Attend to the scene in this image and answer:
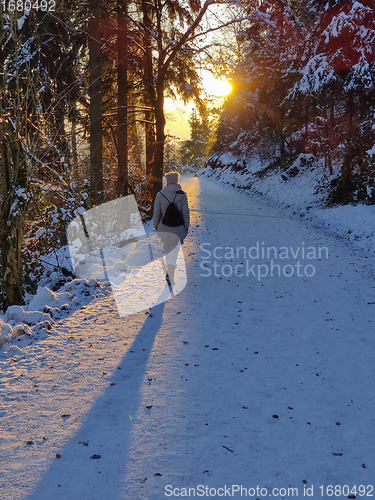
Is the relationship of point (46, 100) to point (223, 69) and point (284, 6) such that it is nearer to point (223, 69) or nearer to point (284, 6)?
point (223, 69)

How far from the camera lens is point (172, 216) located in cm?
702

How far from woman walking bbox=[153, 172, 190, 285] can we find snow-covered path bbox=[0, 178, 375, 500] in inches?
43.1

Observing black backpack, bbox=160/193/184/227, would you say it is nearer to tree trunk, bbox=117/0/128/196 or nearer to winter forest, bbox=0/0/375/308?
winter forest, bbox=0/0/375/308

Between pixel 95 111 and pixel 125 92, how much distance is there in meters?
2.52

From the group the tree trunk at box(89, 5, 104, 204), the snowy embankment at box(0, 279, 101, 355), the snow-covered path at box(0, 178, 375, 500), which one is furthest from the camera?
the tree trunk at box(89, 5, 104, 204)

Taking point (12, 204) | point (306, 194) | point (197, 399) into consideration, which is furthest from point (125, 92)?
point (197, 399)

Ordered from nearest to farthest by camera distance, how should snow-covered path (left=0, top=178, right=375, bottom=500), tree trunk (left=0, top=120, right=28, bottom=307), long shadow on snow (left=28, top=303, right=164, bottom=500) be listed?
long shadow on snow (left=28, top=303, right=164, bottom=500), snow-covered path (left=0, top=178, right=375, bottom=500), tree trunk (left=0, top=120, right=28, bottom=307)

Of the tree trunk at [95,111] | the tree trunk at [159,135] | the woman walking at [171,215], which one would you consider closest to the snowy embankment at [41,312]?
the woman walking at [171,215]

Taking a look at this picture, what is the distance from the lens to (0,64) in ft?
16.5

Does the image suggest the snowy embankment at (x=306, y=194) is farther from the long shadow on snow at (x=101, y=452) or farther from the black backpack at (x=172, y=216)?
the long shadow on snow at (x=101, y=452)

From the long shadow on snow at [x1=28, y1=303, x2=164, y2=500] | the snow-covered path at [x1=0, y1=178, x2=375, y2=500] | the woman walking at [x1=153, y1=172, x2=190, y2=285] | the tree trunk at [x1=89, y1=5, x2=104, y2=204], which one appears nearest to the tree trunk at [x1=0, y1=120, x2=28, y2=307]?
the snow-covered path at [x1=0, y1=178, x2=375, y2=500]

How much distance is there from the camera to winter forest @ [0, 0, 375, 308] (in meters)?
6.37

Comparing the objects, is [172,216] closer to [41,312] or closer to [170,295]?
[170,295]

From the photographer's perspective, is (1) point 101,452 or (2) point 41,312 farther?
(2) point 41,312
